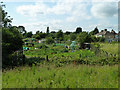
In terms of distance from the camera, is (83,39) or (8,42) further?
(83,39)

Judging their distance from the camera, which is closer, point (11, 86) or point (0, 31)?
point (11, 86)

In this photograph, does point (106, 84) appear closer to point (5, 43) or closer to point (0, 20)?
point (5, 43)

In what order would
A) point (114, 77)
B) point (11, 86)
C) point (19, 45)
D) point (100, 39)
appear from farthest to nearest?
point (100, 39)
point (19, 45)
point (114, 77)
point (11, 86)

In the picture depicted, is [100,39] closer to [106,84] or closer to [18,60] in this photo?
[18,60]

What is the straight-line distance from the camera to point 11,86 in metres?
4.00

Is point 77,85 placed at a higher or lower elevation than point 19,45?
lower

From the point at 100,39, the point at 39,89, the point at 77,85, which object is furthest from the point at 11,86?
the point at 100,39

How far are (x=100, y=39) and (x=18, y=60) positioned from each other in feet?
144

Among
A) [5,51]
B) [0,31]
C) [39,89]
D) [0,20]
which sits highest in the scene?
[0,20]

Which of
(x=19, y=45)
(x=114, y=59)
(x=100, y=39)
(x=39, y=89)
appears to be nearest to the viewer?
(x=39, y=89)

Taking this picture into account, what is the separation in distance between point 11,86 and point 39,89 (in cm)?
100

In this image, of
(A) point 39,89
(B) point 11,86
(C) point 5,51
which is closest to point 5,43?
(C) point 5,51

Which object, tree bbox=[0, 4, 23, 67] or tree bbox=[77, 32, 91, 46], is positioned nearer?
tree bbox=[0, 4, 23, 67]

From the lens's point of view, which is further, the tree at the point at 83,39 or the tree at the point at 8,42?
the tree at the point at 83,39
